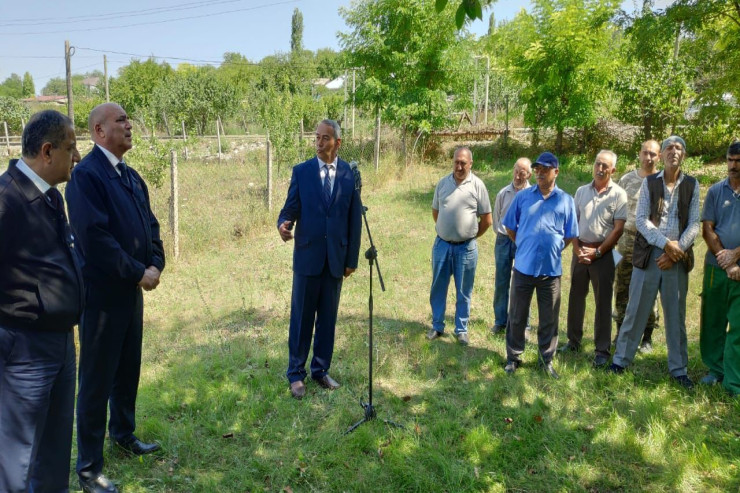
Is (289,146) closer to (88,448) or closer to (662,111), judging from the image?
(662,111)

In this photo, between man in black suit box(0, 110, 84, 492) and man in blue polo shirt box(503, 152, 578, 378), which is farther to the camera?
man in blue polo shirt box(503, 152, 578, 378)

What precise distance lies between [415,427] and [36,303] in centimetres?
270

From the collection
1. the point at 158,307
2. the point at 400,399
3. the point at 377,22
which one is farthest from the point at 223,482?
the point at 377,22

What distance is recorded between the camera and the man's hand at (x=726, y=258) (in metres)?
4.37

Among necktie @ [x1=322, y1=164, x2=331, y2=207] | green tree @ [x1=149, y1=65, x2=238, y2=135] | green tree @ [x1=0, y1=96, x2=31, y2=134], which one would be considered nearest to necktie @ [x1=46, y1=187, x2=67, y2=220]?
necktie @ [x1=322, y1=164, x2=331, y2=207]

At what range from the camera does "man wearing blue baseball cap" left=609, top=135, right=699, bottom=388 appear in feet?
15.2

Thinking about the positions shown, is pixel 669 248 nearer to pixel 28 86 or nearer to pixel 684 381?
pixel 684 381

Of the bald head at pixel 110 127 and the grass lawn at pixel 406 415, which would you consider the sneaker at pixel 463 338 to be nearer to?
the grass lawn at pixel 406 415

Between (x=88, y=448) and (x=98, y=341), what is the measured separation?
656mm

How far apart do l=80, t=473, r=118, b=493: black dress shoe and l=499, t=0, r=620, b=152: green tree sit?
13.9 m

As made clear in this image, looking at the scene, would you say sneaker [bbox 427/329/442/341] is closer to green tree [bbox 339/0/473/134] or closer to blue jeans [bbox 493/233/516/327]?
blue jeans [bbox 493/233/516/327]

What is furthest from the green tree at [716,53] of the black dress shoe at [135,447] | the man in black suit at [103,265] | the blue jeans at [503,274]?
the black dress shoe at [135,447]

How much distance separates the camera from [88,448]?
319 centimetres

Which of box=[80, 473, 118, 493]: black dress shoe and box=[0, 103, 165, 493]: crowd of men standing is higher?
box=[0, 103, 165, 493]: crowd of men standing
